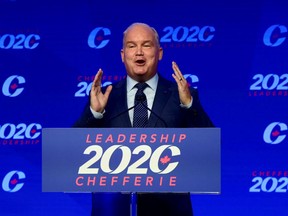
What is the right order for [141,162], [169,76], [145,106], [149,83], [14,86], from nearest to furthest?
[141,162] → [145,106] → [149,83] → [169,76] → [14,86]

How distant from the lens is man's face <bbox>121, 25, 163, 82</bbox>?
2.97 m

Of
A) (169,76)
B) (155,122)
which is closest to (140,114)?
(155,122)

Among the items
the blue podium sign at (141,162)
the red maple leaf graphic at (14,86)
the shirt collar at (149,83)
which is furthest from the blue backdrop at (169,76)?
the blue podium sign at (141,162)

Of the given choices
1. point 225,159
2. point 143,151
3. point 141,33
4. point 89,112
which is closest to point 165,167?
point 143,151

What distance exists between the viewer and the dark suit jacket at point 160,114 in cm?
287

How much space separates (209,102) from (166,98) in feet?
5.92

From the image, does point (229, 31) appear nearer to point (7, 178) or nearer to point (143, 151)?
point (7, 178)

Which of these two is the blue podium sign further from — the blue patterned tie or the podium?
the blue patterned tie

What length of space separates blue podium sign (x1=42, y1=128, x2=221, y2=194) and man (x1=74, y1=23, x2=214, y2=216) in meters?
0.29

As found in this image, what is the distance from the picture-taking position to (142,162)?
2459mm

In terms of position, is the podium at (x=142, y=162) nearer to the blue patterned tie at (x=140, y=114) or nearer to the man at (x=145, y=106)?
the man at (x=145, y=106)

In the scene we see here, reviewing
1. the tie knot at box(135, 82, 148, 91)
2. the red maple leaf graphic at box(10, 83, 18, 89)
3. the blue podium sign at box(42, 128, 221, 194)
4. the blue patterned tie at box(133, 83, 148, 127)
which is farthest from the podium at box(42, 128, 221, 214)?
the red maple leaf graphic at box(10, 83, 18, 89)

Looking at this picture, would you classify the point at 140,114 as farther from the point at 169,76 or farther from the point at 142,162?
the point at 169,76

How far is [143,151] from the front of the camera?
246 centimetres
